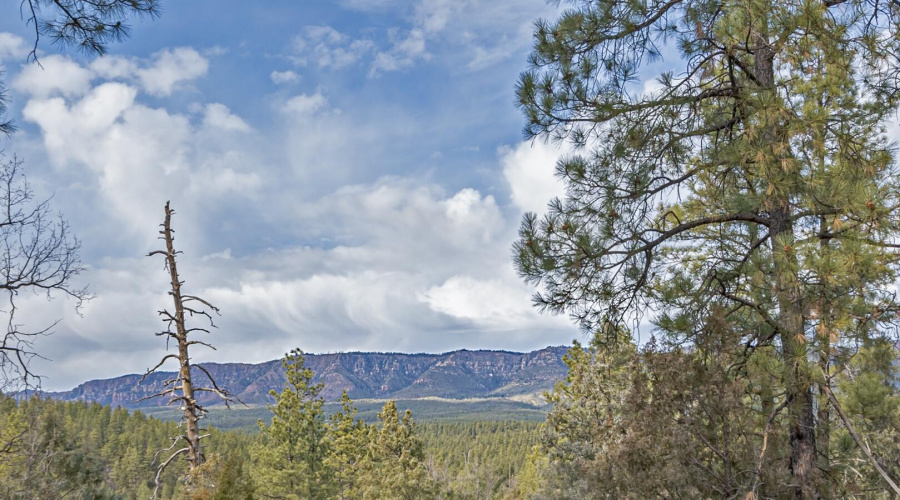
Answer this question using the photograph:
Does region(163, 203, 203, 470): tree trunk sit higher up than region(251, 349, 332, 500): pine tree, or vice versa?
region(163, 203, 203, 470): tree trunk

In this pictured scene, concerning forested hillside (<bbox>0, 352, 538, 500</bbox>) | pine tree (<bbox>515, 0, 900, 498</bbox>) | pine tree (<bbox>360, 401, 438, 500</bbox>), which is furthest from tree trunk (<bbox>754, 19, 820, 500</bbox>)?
pine tree (<bbox>360, 401, 438, 500</bbox>)

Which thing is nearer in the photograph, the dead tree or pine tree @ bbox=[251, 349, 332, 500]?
the dead tree

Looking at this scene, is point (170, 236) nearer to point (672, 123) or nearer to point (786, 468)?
point (672, 123)

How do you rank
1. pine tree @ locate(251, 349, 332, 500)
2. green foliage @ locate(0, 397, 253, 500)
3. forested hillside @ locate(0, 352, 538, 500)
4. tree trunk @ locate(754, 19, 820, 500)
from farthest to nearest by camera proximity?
pine tree @ locate(251, 349, 332, 500) < green foliage @ locate(0, 397, 253, 500) < forested hillside @ locate(0, 352, 538, 500) < tree trunk @ locate(754, 19, 820, 500)

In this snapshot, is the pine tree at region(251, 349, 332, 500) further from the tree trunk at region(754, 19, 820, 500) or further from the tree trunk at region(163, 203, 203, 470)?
the tree trunk at region(754, 19, 820, 500)

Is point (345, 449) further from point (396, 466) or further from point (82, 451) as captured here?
point (82, 451)

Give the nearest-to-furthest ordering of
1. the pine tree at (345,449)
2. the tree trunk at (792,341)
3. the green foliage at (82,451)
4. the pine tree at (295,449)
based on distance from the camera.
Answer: the tree trunk at (792,341) → the green foliage at (82,451) → the pine tree at (295,449) → the pine tree at (345,449)

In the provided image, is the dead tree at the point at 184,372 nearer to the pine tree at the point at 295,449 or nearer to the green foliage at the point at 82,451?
the green foliage at the point at 82,451

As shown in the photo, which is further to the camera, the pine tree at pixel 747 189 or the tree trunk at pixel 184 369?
the tree trunk at pixel 184 369

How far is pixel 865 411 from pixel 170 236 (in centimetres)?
1480

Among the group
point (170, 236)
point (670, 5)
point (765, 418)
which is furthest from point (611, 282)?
point (170, 236)

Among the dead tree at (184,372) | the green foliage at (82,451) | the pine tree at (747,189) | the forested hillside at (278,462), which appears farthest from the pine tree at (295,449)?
the pine tree at (747,189)

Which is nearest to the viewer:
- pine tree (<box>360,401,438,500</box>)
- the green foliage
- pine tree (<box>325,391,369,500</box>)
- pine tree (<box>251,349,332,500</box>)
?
the green foliage

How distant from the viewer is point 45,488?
1111 centimetres
